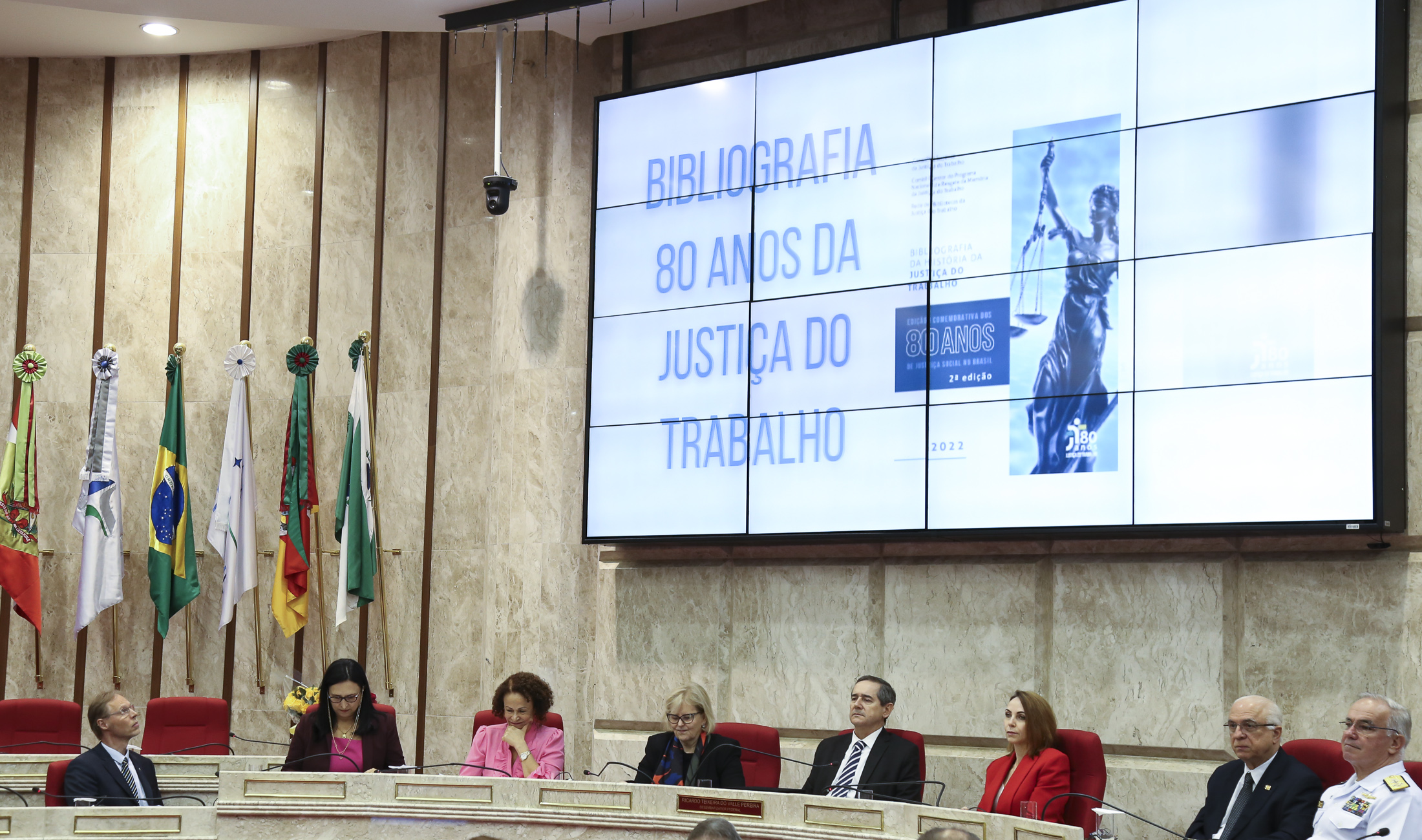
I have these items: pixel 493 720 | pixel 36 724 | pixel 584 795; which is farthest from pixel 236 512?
pixel 584 795

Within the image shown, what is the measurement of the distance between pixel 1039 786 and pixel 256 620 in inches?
192

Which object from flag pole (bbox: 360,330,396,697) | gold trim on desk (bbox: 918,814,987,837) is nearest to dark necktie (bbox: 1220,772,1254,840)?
gold trim on desk (bbox: 918,814,987,837)

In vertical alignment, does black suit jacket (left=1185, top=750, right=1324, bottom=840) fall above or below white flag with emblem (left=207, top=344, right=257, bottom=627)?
below

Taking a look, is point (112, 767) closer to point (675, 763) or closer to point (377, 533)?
point (675, 763)

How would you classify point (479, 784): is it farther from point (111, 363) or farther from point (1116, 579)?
point (111, 363)

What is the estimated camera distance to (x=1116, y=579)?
6402 mm

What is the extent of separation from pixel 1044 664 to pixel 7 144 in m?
6.88

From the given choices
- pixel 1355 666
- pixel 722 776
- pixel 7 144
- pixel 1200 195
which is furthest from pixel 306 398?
pixel 1355 666

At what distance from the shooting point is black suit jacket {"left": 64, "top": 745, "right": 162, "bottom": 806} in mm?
5344

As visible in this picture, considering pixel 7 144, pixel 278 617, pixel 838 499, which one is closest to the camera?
pixel 838 499

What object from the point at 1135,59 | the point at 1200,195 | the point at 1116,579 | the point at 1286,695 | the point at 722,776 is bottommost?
the point at 722,776

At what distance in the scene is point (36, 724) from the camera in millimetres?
6660

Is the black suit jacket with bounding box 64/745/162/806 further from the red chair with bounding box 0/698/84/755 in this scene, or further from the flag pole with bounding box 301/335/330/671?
the flag pole with bounding box 301/335/330/671

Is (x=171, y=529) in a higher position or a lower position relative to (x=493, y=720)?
higher
